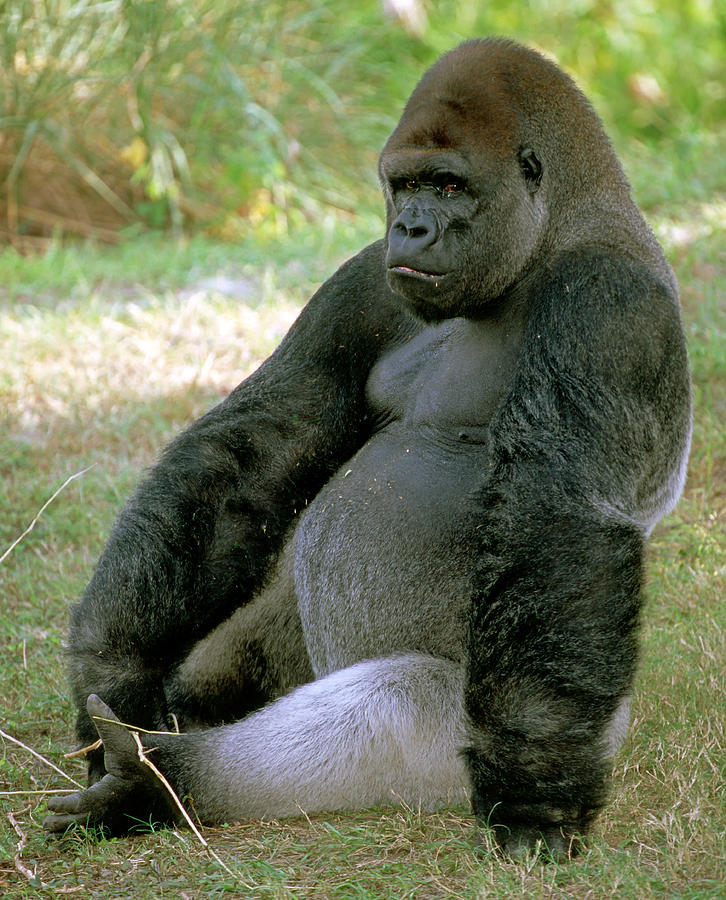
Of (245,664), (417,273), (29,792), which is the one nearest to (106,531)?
(245,664)

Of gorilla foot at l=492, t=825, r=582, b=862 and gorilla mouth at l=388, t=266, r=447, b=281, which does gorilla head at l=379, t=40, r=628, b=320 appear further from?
gorilla foot at l=492, t=825, r=582, b=862

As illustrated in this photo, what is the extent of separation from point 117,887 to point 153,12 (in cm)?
602

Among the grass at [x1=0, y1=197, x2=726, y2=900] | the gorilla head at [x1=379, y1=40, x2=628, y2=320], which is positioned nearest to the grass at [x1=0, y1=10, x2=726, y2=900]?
the grass at [x1=0, y1=197, x2=726, y2=900]

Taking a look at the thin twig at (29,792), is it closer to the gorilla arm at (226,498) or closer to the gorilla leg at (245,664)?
the gorilla arm at (226,498)

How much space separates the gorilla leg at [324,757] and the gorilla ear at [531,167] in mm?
1072

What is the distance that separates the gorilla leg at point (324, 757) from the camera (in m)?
2.59

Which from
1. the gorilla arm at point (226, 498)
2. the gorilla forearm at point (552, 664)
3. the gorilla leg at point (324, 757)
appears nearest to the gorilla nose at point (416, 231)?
the gorilla arm at point (226, 498)

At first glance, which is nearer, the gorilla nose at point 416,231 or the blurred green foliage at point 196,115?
the gorilla nose at point 416,231

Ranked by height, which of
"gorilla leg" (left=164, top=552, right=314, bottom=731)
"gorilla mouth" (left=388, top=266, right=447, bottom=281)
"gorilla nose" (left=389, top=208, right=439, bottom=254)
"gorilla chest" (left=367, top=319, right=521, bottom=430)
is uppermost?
"gorilla nose" (left=389, top=208, right=439, bottom=254)

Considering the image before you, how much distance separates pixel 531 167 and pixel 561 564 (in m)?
0.88

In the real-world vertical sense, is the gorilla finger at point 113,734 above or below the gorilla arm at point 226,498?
below

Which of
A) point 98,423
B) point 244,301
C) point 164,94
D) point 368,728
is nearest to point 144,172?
point 164,94

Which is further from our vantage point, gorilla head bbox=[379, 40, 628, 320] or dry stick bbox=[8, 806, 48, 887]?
gorilla head bbox=[379, 40, 628, 320]

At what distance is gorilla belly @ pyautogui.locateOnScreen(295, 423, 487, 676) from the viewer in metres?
2.73
